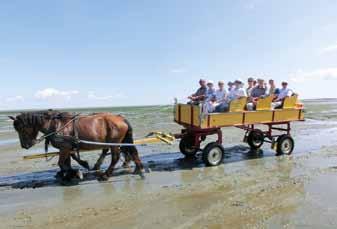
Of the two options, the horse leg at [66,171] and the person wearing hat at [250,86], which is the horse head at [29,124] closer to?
the horse leg at [66,171]

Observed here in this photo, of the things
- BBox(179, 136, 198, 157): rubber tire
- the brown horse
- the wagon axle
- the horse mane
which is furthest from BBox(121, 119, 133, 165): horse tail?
BBox(179, 136, 198, 157): rubber tire

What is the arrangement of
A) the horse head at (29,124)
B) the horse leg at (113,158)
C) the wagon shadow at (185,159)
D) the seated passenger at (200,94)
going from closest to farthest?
1. the horse head at (29,124)
2. the horse leg at (113,158)
3. the wagon shadow at (185,159)
4. the seated passenger at (200,94)

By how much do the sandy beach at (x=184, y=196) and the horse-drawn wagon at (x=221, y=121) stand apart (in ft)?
1.68

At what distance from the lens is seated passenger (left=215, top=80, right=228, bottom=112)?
31.8 feet

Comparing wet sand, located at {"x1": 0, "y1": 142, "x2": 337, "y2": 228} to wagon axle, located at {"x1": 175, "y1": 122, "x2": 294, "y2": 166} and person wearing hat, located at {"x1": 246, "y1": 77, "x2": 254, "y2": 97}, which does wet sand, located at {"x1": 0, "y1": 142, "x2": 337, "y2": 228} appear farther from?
person wearing hat, located at {"x1": 246, "y1": 77, "x2": 254, "y2": 97}

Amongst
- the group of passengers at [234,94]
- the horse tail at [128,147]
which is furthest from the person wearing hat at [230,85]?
the horse tail at [128,147]

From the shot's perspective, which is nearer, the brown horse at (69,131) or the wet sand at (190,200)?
the wet sand at (190,200)

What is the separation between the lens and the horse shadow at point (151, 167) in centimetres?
772

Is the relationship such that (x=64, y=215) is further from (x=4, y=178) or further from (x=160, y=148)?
(x=160, y=148)

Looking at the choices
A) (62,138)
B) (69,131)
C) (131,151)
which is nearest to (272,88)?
(131,151)

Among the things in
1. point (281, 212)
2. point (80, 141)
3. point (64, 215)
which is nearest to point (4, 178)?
point (80, 141)

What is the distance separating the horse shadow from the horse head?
101 centimetres

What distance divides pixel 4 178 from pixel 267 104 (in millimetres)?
7971

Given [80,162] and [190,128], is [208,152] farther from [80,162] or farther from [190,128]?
[80,162]
